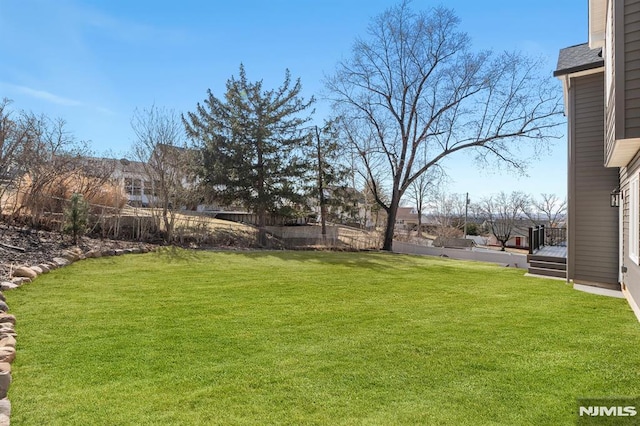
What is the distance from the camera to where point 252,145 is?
15.6m

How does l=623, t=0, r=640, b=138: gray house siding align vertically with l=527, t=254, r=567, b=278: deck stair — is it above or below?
above

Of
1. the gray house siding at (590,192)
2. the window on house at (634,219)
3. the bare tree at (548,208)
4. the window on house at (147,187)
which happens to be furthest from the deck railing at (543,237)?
the bare tree at (548,208)

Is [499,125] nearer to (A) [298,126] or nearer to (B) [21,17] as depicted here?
(A) [298,126]

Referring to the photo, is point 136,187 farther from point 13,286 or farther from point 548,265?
point 548,265

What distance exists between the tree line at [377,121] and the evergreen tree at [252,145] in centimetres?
4

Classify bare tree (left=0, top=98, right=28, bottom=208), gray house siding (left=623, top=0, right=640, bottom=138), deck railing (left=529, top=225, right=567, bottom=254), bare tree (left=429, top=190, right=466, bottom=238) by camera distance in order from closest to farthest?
gray house siding (left=623, top=0, right=640, bottom=138), bare tree (left=0, top=98, right=28, bottom=208), deck railing (left=529, top=225, right=567, bottom=254), bare tree (left=429, top=190, right=466, bottom=238)

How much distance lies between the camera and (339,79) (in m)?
17.3

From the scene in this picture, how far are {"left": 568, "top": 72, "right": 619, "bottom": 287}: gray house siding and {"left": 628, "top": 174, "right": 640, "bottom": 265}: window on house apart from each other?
1.87 meters

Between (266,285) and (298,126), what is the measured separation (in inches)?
447

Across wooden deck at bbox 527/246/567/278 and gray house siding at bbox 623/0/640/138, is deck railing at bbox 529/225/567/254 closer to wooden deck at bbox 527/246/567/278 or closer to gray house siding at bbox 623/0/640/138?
wooden deck at bbox 527/246/567/278

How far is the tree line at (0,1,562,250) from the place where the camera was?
1557cm

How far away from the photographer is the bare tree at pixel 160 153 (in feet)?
40.2
